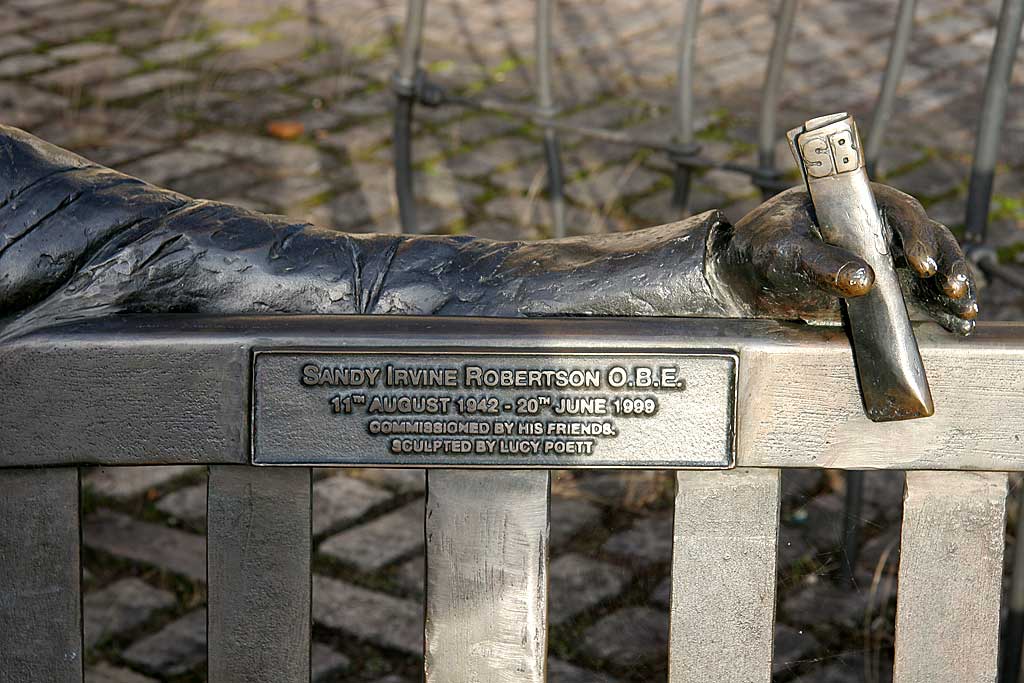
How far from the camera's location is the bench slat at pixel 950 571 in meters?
1.66

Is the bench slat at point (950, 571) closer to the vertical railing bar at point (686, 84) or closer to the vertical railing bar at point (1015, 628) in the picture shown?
the vertical railing bar at point (1015, 628)

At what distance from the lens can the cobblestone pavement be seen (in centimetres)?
300

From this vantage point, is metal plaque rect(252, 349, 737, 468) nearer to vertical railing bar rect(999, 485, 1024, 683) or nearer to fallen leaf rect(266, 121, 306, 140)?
vertical railing bar rect(999, 485, 1024, 683)

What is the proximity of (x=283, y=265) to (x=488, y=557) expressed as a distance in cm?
42

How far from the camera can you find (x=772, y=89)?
3594 mm

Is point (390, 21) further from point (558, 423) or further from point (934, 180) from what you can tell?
point (558, 423)

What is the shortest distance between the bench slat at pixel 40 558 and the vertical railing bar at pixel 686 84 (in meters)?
2.47

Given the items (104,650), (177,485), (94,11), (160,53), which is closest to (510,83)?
(160,53)

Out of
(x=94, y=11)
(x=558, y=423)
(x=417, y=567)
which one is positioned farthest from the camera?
(x=94, y=11)

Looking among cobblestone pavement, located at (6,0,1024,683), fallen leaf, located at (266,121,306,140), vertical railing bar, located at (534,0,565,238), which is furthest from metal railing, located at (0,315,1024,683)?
fallen leaf, located at (266,121,306,140)

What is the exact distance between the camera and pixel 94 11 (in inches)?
265

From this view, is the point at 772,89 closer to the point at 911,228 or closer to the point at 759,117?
the point at 759,117

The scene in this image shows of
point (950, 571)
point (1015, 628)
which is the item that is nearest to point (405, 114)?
point (1015, 628)

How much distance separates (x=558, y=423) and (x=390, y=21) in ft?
17.9
